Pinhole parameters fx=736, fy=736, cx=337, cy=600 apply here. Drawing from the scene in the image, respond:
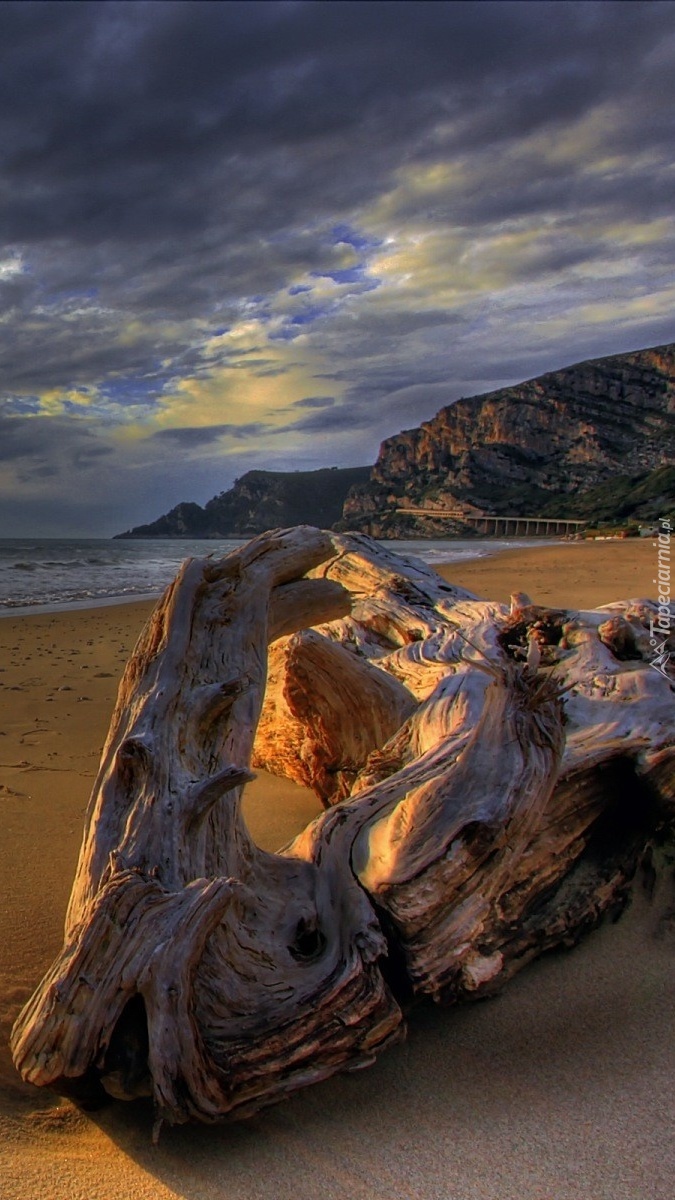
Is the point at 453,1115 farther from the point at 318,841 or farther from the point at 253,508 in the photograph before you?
the point at 253,508

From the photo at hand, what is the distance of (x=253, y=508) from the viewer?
419 ft

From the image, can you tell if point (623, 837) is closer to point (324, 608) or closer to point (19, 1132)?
point (324, 608)

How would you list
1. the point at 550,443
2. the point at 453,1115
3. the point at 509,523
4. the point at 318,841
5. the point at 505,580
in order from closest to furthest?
the point at 453,1115 < the point at 318,841 < the point at 505,580 < the point at 509,523 < the point at 550,443

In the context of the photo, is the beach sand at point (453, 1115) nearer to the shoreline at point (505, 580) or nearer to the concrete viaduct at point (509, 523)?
the shoreline at point (505, 580)

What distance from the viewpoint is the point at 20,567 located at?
25.1 meters

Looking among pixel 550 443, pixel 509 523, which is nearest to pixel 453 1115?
pixel 509 523

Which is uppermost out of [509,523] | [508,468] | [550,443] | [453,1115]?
[550,443]

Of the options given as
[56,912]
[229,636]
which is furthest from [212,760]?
[56,912]

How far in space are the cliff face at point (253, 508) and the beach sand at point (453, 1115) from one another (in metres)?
116

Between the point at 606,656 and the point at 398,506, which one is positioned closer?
the point at 606,656

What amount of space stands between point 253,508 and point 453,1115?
128m

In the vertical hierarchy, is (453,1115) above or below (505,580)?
below

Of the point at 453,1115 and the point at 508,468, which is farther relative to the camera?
the point at 508,468

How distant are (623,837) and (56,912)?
6.98 ft
